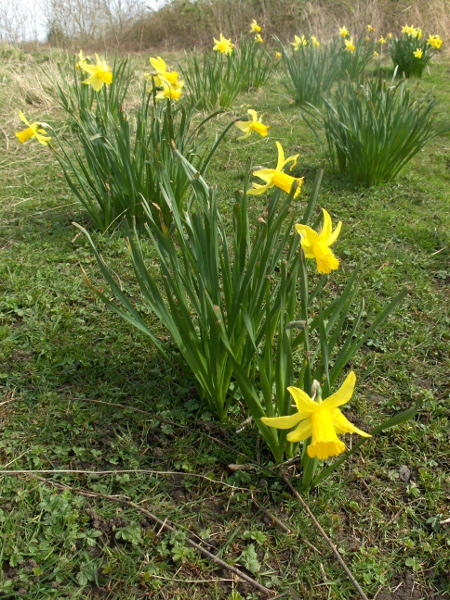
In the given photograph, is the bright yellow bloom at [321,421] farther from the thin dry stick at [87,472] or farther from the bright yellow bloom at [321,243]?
the thin dry stick at [87,472]

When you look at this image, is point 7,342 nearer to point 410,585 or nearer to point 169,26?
point 410,585

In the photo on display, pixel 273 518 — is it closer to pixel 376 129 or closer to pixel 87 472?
pixel 87 472

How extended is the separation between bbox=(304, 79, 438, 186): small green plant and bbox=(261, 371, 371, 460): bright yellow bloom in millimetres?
2343

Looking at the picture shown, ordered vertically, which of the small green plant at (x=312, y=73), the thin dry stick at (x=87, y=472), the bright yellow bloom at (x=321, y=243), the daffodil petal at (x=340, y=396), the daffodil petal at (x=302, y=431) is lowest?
the thin dry stick at (x=87, y=472)

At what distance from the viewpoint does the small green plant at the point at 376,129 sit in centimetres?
296

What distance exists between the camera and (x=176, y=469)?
1505mm

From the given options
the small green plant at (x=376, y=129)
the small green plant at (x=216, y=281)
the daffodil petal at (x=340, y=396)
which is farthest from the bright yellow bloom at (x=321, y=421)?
the small green plant at (x=376, y=129)

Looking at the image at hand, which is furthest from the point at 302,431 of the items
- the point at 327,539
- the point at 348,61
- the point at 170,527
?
the point at 348,61

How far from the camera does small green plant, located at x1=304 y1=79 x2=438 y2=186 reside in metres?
2.96

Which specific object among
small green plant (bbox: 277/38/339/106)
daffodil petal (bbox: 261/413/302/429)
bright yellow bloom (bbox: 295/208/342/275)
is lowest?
daffodil petal (bbox: 261/413/302/429)

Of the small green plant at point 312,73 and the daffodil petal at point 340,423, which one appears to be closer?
the daffodil petal at point 340,423

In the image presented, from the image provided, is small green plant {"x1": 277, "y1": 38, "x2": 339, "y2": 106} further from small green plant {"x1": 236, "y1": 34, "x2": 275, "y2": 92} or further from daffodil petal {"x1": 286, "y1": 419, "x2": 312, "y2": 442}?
daffodil petal {"x1": 286, "y1": 419, "x2": 312, "y2": 442}

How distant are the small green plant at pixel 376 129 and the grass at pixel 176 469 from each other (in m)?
0.97

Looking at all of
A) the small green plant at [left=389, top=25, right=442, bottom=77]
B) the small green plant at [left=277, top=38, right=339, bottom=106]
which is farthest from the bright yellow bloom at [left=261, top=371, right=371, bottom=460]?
the small green plant at [left=389, top=25, right=442, bottom=77]
